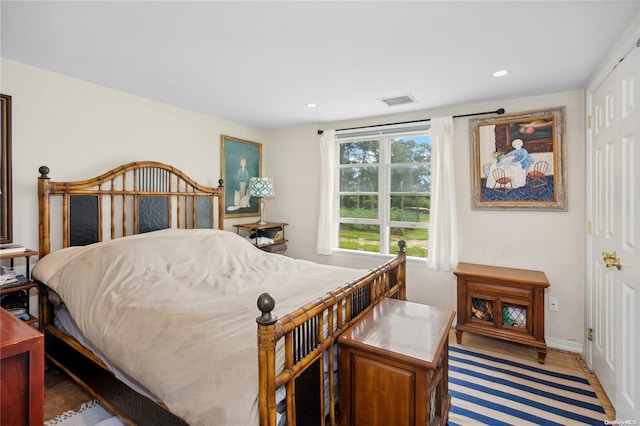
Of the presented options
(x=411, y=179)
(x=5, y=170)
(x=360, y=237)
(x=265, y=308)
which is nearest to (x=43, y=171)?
(x=5, y=170)

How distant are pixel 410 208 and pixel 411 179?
34cm

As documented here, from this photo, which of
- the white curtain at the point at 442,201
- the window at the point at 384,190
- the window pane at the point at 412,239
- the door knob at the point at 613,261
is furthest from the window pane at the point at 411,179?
the door knob at the point at 613,261

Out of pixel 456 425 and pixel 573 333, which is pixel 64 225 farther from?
pixel 573 333

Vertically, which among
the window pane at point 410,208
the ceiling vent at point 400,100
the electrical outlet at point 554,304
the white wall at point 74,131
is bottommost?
the electrical outlet at point 554,304

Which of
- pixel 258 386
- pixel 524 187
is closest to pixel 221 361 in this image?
pixel 258 386

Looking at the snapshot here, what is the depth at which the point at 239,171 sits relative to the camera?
4137mm

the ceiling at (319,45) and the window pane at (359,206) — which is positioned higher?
the ceiling at (319,45)

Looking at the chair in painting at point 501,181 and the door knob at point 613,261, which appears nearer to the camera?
the door knob at point 613,261

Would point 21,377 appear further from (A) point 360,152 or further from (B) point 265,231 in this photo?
(A) point 360,152

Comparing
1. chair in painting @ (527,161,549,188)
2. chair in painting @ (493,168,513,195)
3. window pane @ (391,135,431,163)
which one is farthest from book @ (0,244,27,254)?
chair in painting @ (527,161,549,188)

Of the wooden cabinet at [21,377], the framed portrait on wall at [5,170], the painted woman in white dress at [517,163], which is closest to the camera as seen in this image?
the wooden cabinet at [21,377]

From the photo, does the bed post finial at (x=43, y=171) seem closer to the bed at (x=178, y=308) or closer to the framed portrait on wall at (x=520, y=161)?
the bed at (x=178, y=308)

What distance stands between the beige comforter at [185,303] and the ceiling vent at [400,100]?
176 cm

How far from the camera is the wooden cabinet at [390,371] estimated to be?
1.36 meters
